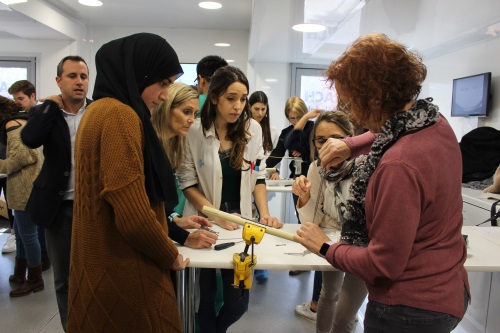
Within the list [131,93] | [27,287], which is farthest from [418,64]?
[27,287]

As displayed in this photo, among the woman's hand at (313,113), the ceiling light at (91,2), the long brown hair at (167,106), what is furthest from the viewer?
the ceiling light at (91,2)

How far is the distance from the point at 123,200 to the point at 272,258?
2.11 feet

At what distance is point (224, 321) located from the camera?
1.75m

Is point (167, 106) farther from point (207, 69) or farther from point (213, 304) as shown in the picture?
point (213, 304)

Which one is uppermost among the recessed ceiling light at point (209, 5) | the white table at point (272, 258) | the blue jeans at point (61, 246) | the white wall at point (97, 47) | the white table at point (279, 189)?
the recessed ceiling light at point (209, 5)

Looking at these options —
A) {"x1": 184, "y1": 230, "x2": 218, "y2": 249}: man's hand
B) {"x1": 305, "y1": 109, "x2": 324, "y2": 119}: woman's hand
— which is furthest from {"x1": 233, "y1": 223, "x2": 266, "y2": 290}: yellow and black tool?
{"x1": 305, "y1": 109, "x2": 324, "y2": 119}: woman's hand

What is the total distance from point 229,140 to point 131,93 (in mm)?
837

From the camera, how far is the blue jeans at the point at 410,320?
2.92 ft

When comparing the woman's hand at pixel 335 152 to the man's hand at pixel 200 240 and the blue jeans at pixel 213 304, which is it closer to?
the man's hand at pixel 200 240

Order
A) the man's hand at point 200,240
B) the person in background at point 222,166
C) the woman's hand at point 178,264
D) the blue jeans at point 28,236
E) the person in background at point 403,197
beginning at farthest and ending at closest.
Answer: the blue jeans at point 28,236 < the person in background at point 222,166 < the man's hand at point 200,240 < the woman's hand at point 178,264 < the person in background at point 403,197

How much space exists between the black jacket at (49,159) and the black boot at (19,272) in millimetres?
1374

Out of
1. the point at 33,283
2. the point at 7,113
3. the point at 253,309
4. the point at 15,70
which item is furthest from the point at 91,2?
the point at 253,309

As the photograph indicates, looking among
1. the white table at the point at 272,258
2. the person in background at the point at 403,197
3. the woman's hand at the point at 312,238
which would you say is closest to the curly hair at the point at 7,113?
the white table at the point at 272,258

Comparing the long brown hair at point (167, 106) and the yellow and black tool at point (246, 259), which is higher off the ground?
the long brown hair at point (167, 106)
